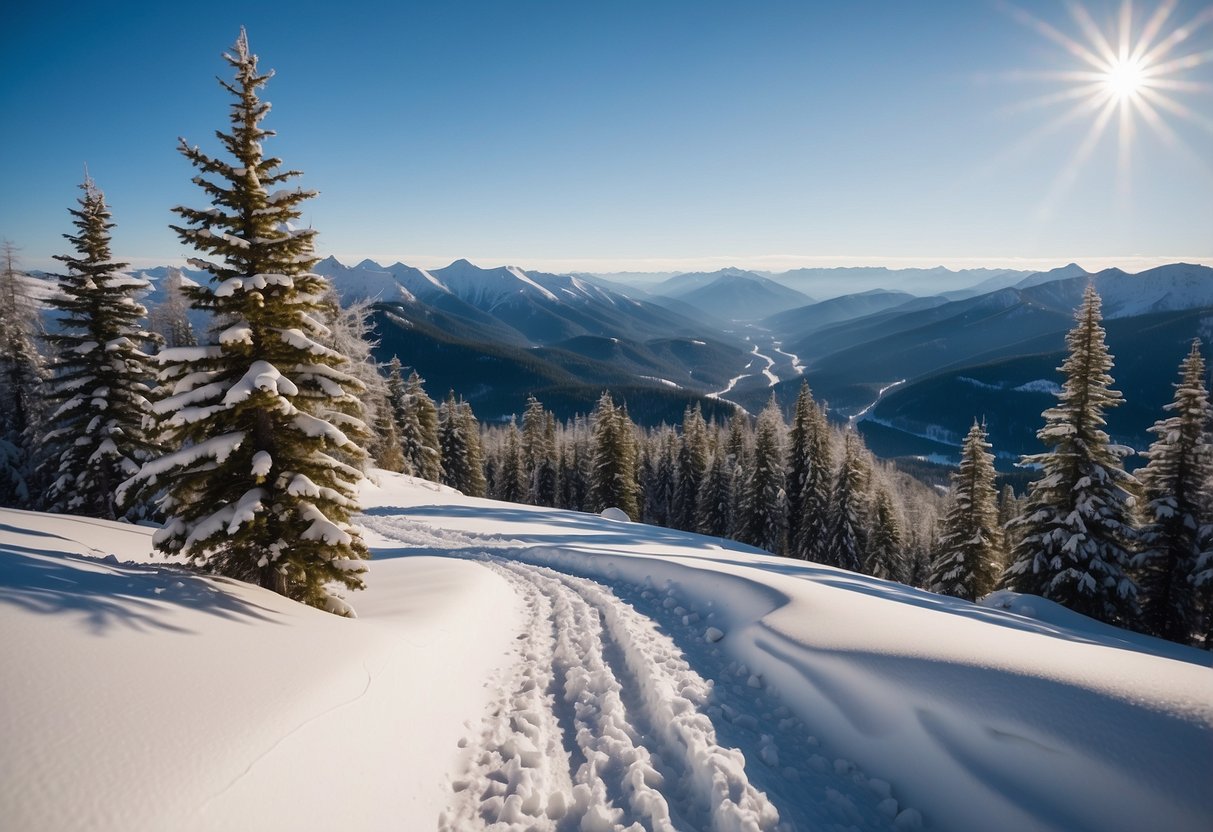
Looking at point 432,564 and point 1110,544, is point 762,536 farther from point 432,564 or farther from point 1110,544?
point 432,564

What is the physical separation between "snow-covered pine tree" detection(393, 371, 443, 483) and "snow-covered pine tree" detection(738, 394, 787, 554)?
26.3 metres

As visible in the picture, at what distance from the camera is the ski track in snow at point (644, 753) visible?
188 inches

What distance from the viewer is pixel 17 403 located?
25062 millimetres

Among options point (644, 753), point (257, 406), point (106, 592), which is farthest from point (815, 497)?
point (106, 592)

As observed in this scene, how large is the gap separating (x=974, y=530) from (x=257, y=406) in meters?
31.3

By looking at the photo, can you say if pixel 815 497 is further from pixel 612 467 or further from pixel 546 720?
pixel 546 720

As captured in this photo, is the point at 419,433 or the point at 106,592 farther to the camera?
the point at 419,433

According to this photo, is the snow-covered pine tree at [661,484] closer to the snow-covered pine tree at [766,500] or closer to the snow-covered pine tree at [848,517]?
the snow-covered pine tree at [766,500]

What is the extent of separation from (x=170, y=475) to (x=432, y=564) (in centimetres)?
617

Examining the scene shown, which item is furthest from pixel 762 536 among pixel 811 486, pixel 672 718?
pixel 672 718

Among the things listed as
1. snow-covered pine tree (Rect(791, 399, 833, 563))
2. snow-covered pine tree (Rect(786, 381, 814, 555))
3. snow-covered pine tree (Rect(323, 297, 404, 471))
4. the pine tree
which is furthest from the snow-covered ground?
the pine tree

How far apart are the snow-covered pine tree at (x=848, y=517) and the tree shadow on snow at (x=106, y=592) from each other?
120ft

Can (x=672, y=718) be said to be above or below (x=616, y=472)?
below

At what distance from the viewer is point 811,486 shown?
1528 inches
